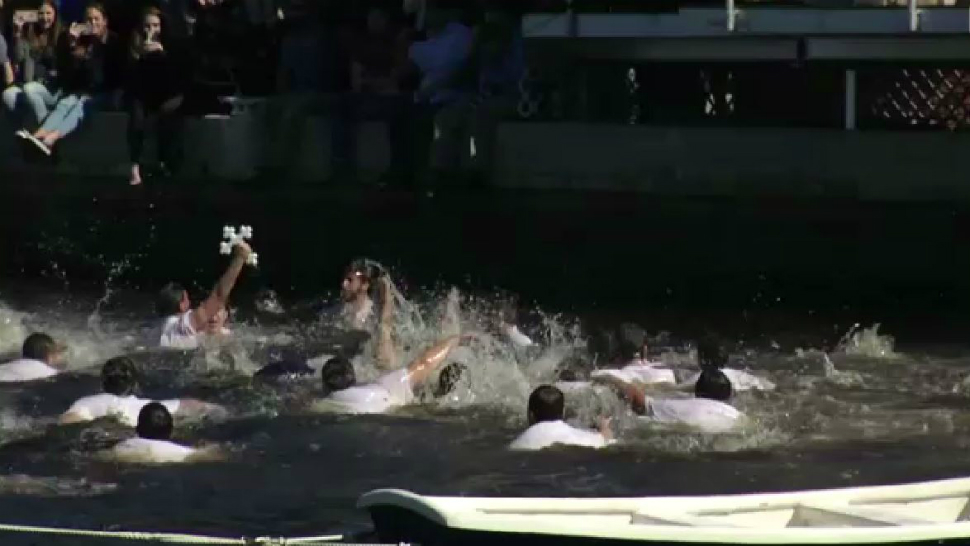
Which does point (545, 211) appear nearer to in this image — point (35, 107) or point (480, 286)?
point (480, 286)

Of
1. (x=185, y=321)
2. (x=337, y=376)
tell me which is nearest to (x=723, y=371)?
(x=337, y=376)

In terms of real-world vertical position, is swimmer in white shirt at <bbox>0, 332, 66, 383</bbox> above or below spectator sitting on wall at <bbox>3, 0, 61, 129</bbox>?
below

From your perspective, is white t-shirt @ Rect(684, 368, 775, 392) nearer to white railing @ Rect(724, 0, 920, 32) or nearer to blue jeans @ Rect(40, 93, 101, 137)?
white railing @ Rect(724, 0, 920, 32)

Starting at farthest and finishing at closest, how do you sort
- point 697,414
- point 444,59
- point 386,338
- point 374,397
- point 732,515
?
point 444,59 < point 386,338 < point 374,397 < point 697,414 < point 732,515

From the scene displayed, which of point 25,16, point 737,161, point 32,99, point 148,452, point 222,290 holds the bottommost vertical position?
point 148,452

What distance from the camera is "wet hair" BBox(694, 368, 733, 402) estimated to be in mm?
17891

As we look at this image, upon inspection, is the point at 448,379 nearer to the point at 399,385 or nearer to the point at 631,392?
the point at 399,385

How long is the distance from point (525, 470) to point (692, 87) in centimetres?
859

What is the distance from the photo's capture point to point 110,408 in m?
18.2

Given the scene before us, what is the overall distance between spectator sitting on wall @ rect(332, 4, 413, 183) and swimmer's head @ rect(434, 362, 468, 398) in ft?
20.9

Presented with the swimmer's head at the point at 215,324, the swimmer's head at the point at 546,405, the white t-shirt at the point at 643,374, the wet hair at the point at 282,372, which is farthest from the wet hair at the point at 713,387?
the swimmer's head at the point at 215,324

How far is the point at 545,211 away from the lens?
23.8 m

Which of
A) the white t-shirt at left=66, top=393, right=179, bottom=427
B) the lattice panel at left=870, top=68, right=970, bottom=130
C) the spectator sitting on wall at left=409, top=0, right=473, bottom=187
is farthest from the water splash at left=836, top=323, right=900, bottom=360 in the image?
the white t-shirt at left=66, top=393, right=179, bottom=427

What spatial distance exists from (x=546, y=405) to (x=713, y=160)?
6767 millimetres
